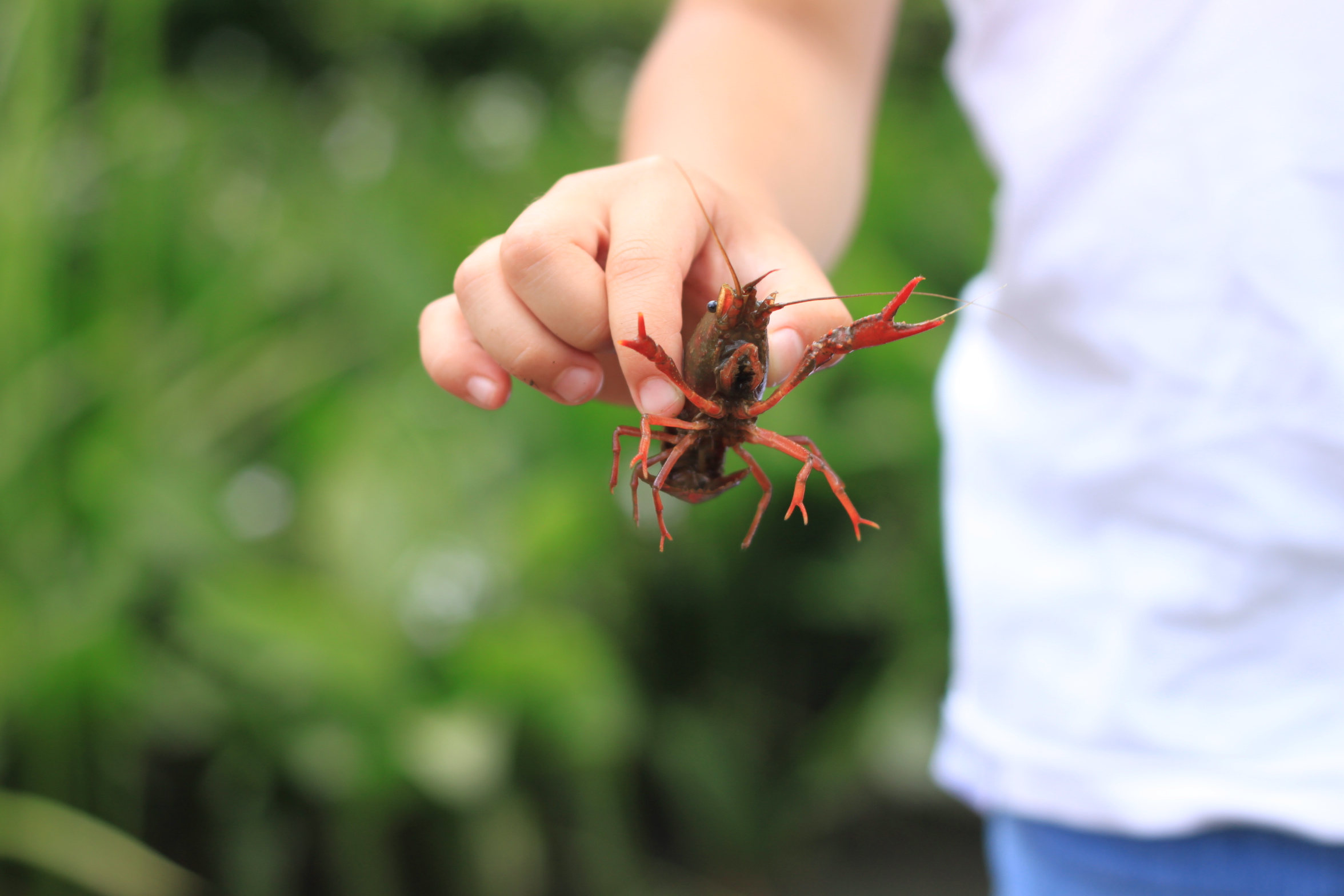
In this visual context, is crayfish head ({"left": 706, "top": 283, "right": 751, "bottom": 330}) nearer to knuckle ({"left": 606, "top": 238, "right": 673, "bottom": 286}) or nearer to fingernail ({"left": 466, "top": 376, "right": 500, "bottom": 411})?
knuckle ({"left": 606, "top": 238, "right": 673, "bottom": 286})

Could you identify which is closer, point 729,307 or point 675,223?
point 675,223

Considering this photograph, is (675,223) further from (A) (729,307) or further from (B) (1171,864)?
(B) (1171,864)

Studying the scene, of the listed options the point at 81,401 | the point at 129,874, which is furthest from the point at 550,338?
the point at 81,401

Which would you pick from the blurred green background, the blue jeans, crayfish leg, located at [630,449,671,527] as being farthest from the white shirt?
the blurred green background

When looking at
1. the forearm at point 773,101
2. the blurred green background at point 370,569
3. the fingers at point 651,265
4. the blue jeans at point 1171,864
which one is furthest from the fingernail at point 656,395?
the blurred green background at point 370,569

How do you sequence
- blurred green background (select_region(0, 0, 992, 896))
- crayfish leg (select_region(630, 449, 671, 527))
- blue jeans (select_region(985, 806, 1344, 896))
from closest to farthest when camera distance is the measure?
crayfish leg (select_region(630, 449, 671, 527)) < blue jeans (select_region(985, 806, 1344, 896)) < blurred green background (select_region(0, 0, 992, 896))

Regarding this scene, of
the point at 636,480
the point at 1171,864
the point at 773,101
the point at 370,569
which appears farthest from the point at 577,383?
the point at 370,569

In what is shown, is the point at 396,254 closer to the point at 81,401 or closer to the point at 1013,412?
the point at 81,401
